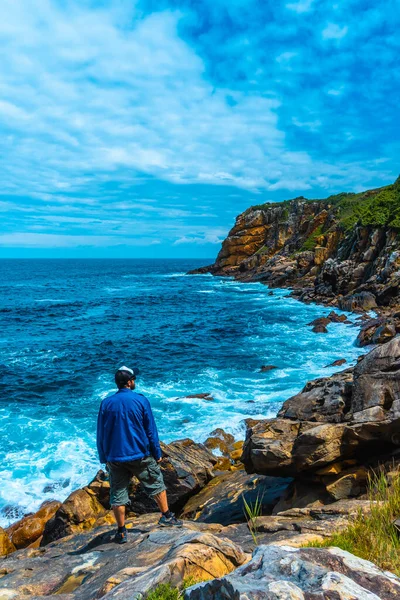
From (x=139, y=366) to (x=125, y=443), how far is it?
73.8ft

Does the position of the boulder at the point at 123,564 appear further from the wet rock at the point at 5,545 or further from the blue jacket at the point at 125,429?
the wet rock at the point at 5,545

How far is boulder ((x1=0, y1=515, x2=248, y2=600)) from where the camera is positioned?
4.04 metres

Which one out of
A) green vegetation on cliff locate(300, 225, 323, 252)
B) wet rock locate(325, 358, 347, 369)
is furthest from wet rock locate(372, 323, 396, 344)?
green vegetation on cliff locate(300, 225, 323, 252)

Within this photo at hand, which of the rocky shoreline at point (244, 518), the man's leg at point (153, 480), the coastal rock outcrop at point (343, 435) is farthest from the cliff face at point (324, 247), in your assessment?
the man's leg at point (153, 480)

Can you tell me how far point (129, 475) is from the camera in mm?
6934

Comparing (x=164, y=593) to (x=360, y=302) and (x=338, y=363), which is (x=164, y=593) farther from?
(x=360, y=302)

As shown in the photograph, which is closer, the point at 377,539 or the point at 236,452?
the point at 377,539

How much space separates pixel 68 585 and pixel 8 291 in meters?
82.6

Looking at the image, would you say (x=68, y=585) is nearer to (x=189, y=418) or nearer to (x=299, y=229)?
(x=189, y=418)

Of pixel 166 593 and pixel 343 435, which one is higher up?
pixel 166 593

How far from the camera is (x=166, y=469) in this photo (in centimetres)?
1169

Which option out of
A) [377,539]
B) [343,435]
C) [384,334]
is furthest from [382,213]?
[377,539]

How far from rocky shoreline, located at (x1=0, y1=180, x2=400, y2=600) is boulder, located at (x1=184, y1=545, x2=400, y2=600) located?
0.4 inches

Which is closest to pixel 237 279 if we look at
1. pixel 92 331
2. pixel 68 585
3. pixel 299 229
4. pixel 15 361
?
pixel 299 229
